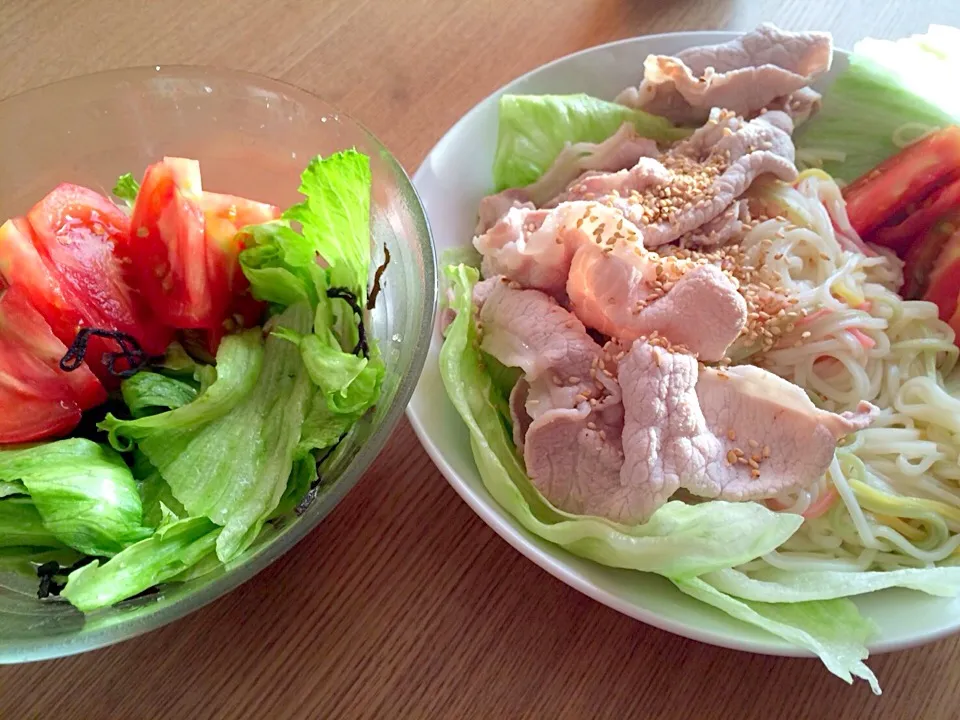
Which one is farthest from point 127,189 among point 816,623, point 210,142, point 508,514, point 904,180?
point 904,180

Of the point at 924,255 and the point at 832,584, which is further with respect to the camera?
the point at 924,255

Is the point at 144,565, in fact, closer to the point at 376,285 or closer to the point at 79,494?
the point at 79,494

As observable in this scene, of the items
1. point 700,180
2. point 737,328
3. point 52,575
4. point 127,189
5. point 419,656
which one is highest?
point 127,189

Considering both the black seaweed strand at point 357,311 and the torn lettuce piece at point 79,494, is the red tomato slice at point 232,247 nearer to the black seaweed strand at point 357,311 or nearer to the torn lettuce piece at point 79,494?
the black seaweed strand at point 357,311

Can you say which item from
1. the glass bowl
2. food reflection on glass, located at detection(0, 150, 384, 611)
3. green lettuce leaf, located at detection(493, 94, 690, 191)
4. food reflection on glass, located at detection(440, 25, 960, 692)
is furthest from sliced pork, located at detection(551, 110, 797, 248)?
food reflection on glass, located at detection(0, 150, 384, 611)

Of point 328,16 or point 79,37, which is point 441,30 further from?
point 79,37

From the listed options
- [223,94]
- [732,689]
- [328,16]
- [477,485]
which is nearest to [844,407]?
[732,689]
